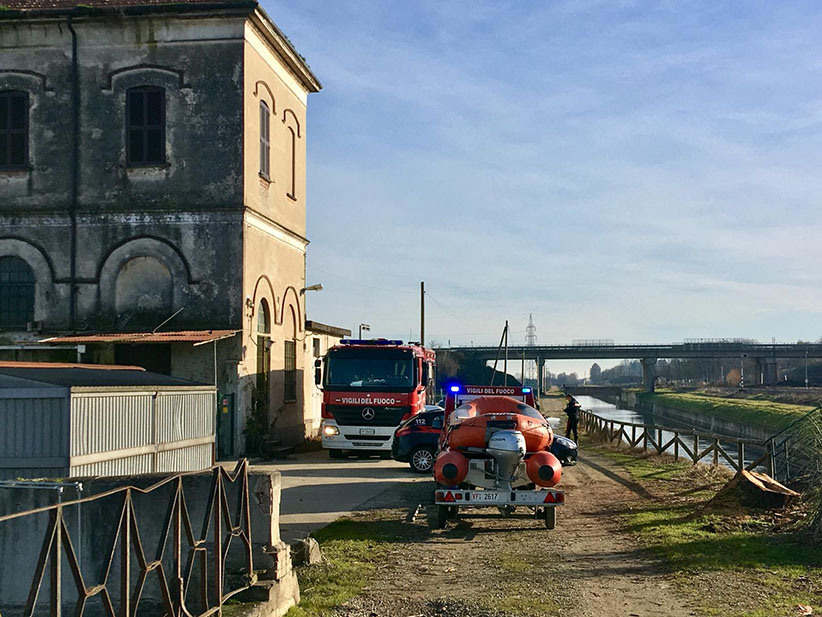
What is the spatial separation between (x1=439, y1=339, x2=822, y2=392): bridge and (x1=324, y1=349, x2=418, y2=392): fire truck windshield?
67746 millimetres

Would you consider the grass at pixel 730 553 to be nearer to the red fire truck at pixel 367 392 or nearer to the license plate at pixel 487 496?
the license plate at pixel 487 496

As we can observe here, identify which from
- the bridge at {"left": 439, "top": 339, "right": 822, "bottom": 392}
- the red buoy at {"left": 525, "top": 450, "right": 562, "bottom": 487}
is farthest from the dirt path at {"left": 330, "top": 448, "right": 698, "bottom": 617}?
the bridge at {"left": 439, "top": 339, "right": 822, "bottom": 392}

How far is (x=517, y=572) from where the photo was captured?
1006 cm

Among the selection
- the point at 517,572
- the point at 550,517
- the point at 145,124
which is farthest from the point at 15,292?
the point at 517,572

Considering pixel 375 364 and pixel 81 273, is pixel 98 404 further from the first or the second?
pixel 81 273

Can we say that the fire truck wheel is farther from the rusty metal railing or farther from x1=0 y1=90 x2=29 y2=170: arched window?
x1=0 y1=90 x2=29 y2=170: arched window

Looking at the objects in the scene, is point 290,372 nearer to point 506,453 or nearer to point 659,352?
point 506,453

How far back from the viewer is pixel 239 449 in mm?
23828

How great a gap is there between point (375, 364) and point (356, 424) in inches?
64.2

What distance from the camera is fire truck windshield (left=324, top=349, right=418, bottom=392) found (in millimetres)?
23359

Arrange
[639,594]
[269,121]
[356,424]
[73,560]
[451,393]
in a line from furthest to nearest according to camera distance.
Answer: [269,121]
[356,424]
[451,393]
[639,594]
[73,560]

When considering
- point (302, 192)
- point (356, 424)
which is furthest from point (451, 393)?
point (302, 192)

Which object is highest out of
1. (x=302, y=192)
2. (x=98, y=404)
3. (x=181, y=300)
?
(x=302, y=192)

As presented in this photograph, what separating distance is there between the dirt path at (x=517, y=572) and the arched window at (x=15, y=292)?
1441cm
